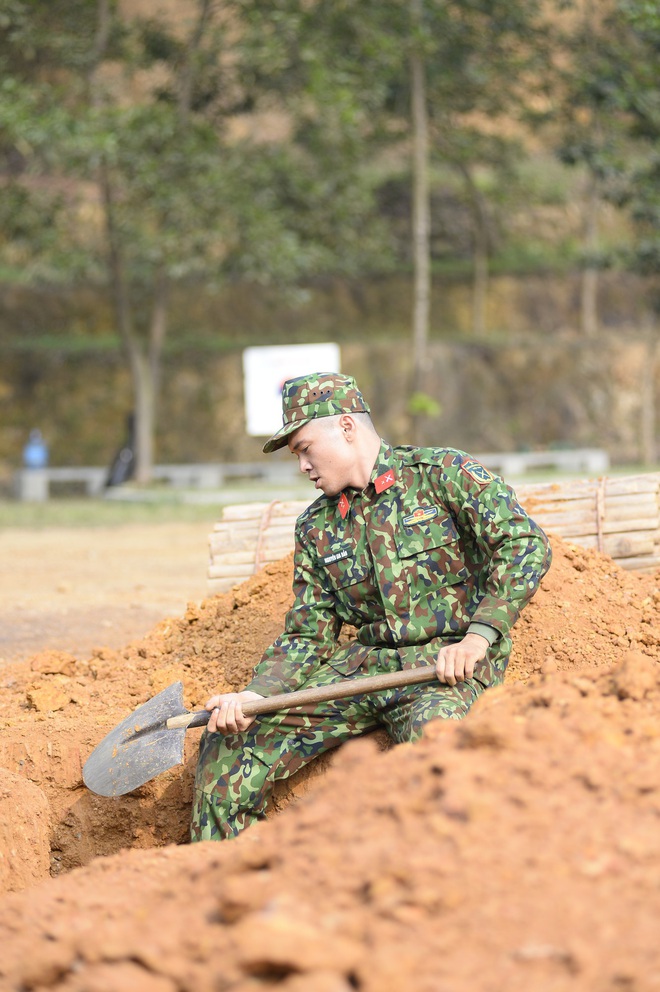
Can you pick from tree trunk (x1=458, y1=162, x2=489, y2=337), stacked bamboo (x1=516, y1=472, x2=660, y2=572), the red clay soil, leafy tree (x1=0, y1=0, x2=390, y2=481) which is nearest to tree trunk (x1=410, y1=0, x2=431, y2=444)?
leafy tree (x1=0, y1=0, x2=390, y2=481)

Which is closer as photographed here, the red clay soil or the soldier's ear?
the red clay soil

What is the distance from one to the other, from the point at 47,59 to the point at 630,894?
1653 cm

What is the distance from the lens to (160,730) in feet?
11.7

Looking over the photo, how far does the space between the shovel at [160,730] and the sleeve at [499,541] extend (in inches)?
10.7

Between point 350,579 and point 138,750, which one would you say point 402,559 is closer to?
point 350,579

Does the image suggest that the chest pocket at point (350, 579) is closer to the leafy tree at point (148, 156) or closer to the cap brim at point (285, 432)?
the cap brim at point (285, 432)

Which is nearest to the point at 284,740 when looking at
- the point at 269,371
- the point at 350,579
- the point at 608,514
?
the point at 350,579

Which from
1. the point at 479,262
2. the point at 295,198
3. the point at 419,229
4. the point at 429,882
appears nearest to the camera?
the point at 429,882

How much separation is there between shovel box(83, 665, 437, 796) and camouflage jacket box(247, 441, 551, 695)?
15 centimetres

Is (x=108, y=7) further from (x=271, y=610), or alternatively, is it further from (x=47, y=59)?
(x=271, y=610)

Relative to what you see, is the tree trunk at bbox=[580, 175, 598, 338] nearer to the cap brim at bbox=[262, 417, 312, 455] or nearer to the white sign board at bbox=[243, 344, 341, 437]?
the white sign board at bbox=[243, 344, 341, 437]

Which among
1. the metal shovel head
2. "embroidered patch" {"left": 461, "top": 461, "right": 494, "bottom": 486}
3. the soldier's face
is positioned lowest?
the metal shovel head

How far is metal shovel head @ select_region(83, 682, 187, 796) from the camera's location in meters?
3.48

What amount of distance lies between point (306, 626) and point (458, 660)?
2.01 feet
